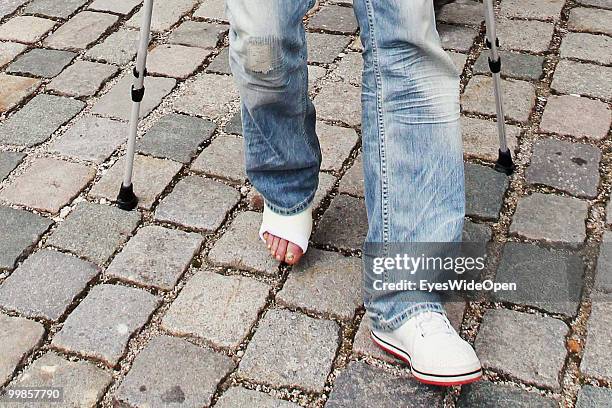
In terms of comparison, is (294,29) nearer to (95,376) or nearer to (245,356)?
(245,356)

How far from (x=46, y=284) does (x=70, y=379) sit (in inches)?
16.6

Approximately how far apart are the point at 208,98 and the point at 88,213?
2.82 ft

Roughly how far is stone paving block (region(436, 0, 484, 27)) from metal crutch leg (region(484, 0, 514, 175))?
1179 millimetres

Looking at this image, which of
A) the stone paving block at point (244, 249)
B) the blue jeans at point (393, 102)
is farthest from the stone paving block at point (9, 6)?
the blue jeans at point (393, 102)

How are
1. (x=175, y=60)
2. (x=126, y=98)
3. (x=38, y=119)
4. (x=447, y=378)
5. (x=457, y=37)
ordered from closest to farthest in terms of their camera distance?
1. (x=447, y=378)
2. (x=38, y=119)
3. (x=126, y=98)
4. (x=175, y=60)
5. (x=457, y=37)

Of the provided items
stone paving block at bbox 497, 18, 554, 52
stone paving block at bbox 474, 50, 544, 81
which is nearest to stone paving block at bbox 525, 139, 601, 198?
stone paving block at bbox 474, 50, 544, 81

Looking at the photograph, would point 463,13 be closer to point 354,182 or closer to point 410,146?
point 354,182

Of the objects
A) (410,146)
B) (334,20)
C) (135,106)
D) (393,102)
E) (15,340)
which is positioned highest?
(393,102)

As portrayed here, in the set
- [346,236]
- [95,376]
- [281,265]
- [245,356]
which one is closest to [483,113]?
[346,236]

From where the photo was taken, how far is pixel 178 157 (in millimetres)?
3193

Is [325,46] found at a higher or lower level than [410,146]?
lower

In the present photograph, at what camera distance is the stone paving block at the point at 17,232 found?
2.75m

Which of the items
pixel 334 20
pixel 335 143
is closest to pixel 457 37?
pixel 334 20

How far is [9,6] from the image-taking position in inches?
168
